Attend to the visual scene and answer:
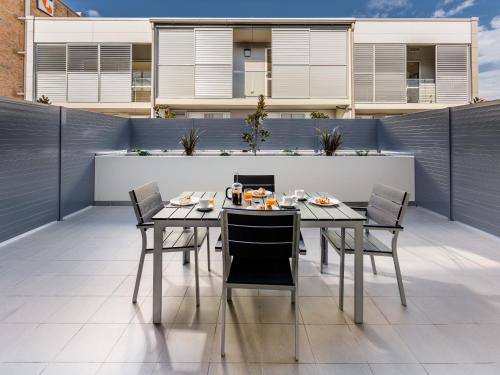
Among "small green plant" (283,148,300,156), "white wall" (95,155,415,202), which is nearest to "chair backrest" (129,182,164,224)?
"white wall" (95,155,415,202)

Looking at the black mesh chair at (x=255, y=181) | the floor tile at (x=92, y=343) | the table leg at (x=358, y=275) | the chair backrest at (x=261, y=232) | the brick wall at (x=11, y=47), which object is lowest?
the floor tile at (x=92, y=343)

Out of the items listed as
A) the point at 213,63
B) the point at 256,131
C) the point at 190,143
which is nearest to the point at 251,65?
the point at 213,63

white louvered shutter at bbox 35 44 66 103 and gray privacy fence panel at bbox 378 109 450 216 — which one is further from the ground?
white louvered shutter at bbox 35 44 66 103

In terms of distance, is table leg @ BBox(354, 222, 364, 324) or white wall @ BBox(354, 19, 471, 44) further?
white wall @ BBox(354, 19, 471, 44)

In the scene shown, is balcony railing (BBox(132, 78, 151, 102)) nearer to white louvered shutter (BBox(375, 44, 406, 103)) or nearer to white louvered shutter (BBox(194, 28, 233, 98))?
white louvered shutter (BBox(194, 28, 233, 98))

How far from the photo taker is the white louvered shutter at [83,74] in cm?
1189

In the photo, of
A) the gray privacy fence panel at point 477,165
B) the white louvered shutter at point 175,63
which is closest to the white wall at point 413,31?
the white louvered shutter at point 175,63

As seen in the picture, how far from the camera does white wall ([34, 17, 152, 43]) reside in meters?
11.9

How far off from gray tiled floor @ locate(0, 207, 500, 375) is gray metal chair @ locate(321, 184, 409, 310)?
0.29m

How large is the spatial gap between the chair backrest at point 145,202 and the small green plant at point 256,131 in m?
3.92

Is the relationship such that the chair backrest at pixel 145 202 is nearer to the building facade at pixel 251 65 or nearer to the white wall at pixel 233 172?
the white wall at pixel 233 172

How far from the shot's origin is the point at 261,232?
6.00 feet

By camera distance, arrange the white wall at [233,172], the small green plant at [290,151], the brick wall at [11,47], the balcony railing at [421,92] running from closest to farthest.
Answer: the white wall at [233,172] < the small green plant at [290,151] < the balcony railing at [421,92] < the brick wall at [11,47]

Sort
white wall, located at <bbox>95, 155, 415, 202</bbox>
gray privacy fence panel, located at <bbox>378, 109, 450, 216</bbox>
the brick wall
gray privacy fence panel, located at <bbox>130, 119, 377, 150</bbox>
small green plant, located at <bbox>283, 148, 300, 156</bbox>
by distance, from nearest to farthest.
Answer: gray privacy fence panel, located at <bbox>378, 109, 450, 216</bbox>, white wall, located at <bbox>95, 155, 415, 202</bbox>, small green plant, located at <bbox>283, 148, 300, 156</bbox>, gray privacy fence panel, located at <bbox>130, 119, 377, 150</bbox>, the brick wall
